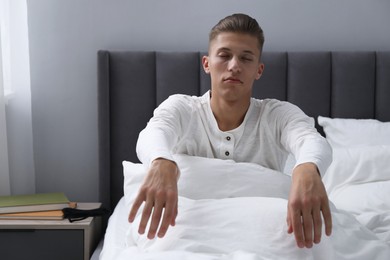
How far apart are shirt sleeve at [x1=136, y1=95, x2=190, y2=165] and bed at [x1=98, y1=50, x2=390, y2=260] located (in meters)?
0.12

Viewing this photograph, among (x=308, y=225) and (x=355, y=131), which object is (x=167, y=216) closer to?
(x=308, y=225)

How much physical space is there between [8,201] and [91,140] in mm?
567

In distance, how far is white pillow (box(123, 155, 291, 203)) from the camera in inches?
63.8

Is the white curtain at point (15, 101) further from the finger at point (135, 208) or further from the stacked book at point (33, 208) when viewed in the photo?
the finger at point (135, 208)

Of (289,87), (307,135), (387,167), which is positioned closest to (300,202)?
(307,135)

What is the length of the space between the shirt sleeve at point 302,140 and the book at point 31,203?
1.07 meters

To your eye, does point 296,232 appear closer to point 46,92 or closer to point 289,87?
point 289,87

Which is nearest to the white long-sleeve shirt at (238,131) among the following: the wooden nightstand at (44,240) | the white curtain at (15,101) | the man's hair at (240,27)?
the man's hair at (240,27)

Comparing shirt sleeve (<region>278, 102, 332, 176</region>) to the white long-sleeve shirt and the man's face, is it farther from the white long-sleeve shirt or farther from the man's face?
the man's face

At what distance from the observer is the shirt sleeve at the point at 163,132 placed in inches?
53.7

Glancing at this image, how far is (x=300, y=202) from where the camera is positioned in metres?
1.23

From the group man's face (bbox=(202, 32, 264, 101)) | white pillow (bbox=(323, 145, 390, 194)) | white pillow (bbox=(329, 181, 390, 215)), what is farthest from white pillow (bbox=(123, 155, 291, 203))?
white pillow (bbox=(323, 145, 390, 194))

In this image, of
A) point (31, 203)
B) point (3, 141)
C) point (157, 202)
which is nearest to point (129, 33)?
point (3, 141)

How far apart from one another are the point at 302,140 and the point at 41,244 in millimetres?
1213
